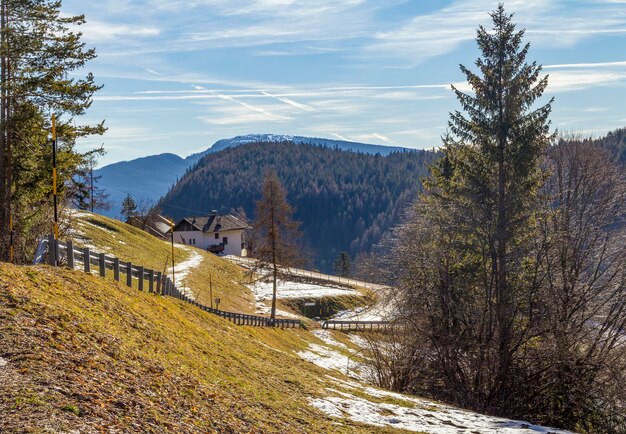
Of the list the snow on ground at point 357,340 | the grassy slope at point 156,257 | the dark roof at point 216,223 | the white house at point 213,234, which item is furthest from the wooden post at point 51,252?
→ the dark roof at point 216,223

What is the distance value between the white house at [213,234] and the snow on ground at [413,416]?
8384cm

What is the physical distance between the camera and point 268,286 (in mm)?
68375

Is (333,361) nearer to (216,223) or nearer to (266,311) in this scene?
(266,311)

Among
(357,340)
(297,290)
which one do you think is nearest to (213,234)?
(297,290)

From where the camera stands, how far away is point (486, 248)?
24.0 metres

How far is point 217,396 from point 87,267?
8.06 meters

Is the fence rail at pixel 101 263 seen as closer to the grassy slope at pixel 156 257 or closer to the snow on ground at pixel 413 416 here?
the snow on ground at pixel 413 416

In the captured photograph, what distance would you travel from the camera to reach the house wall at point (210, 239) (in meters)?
101

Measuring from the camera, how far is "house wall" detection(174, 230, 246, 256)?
101m

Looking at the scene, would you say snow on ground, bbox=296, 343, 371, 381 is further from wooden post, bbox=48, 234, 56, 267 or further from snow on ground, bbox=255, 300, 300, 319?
wooden post, bbox=48, 234, 56, 267

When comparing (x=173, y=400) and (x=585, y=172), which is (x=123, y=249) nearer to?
(x=585, y=172)

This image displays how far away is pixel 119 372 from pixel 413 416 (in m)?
8.91

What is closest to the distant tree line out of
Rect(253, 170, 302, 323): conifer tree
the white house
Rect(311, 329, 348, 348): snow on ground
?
Rect(311, 329, 348, 348): snow on ground

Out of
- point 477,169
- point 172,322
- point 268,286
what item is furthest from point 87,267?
point 268,286
